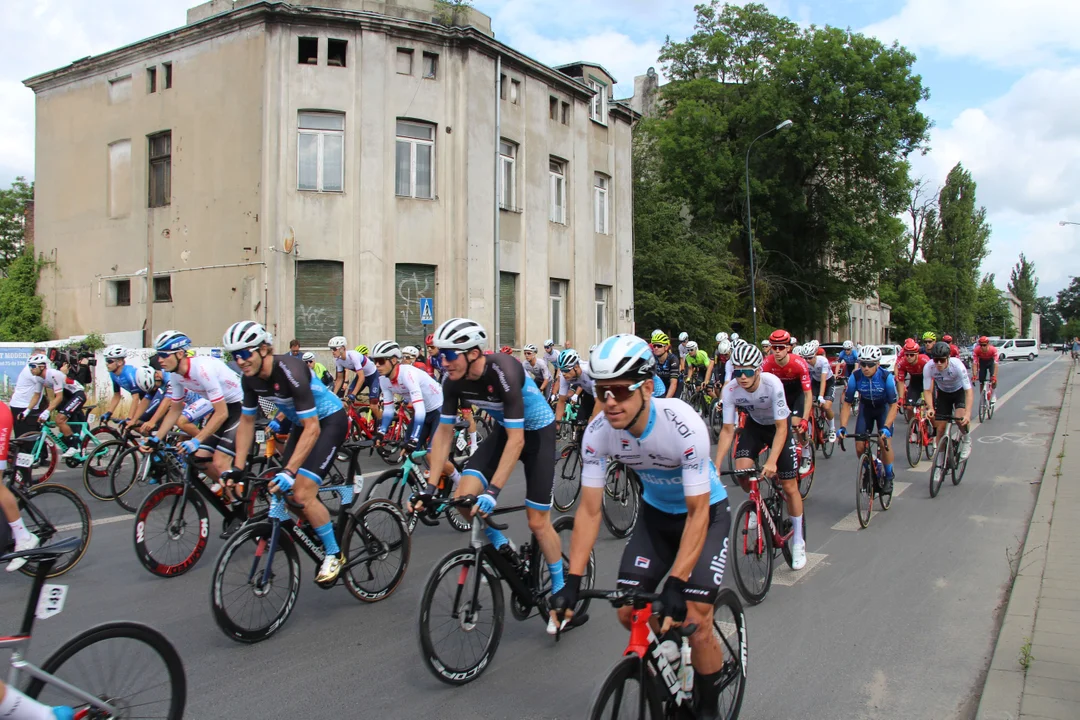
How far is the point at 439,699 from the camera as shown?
4277 mm

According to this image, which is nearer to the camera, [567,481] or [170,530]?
[170,530]

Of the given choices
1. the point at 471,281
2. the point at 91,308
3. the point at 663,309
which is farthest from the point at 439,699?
the point at 663,309

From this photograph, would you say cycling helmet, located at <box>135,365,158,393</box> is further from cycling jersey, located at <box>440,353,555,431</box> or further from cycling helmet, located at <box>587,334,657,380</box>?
cycling helmet, located at <box>587,334,657,380</box>

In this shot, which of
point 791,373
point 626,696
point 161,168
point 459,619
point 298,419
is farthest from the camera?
point 161,168

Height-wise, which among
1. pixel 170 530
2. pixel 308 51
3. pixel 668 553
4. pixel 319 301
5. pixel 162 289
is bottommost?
pixel 170 530

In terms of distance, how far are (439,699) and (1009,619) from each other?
12.5ft

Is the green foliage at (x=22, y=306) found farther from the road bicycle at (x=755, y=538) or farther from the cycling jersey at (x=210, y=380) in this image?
the road bicycle at (x=755, y=538)

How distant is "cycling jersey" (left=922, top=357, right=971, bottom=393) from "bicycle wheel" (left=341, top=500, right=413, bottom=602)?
25.5 ft

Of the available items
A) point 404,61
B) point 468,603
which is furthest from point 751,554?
point 404,61

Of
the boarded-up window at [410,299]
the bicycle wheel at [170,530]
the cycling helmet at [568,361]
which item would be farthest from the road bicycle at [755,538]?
the boarded-up window at [410,299]

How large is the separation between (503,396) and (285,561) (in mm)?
1793

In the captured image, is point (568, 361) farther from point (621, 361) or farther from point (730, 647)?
point (621, 361)

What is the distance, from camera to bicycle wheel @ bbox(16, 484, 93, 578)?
6.36 m

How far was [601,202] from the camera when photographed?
3047cm
